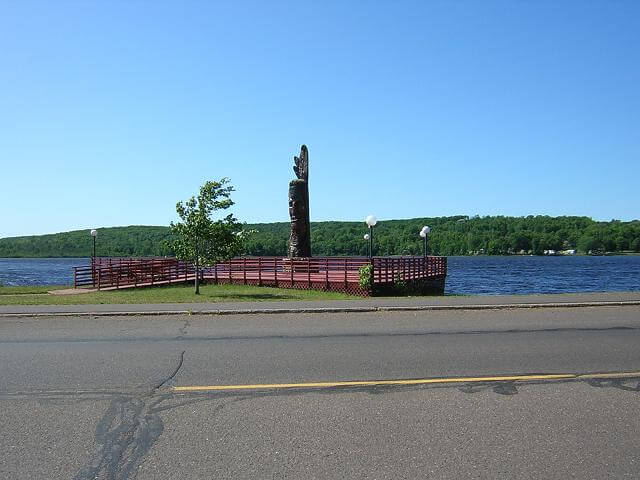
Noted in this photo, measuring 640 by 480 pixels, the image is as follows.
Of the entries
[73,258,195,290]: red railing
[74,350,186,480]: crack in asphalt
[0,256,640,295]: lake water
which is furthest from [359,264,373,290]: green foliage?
[74,350,186,480]: crack in asphalt

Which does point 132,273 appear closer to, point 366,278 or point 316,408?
point 366,278

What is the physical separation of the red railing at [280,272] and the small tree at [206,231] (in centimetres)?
182

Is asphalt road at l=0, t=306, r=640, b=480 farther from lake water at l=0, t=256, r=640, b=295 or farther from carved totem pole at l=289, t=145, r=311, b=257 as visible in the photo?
lake water at l=0, t=256, r=640, b=295

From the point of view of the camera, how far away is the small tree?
24328 millimetres

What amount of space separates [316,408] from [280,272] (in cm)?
2341

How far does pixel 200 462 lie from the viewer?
14.7 feet

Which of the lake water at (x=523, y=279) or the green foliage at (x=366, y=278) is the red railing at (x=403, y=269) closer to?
the green foliage at (x=366, y=278)

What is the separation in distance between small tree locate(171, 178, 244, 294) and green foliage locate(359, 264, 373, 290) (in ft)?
17.5

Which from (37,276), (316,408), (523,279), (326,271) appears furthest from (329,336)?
(37,276)

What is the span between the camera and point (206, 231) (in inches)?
958

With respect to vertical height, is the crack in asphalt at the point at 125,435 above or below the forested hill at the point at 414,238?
below

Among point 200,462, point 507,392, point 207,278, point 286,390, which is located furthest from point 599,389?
point 207,278

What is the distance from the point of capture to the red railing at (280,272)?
83.0 ft

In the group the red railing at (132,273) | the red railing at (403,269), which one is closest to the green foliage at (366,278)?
the red railing at (403,269)
